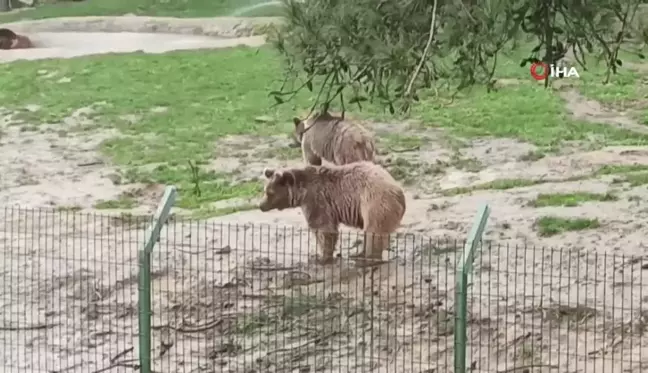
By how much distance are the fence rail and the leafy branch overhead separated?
4.03ft

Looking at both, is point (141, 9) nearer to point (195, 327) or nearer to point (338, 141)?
point (338, 141)

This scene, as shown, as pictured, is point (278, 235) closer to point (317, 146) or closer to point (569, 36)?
point (317, 146)

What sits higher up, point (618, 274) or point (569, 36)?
point (569, 36)

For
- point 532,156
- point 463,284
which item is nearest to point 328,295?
point 463,284

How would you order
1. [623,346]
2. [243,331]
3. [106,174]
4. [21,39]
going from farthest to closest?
[21,39], [106,174], [243,331], [623,346]

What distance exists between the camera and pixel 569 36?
5.63 m

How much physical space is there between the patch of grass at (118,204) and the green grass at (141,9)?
16.1m

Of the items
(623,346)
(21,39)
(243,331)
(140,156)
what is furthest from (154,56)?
(623,346)

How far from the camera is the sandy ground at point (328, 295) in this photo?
7453 mm

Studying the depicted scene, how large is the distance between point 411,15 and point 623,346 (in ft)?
9.00

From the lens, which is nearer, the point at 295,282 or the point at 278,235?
the point at 295,282

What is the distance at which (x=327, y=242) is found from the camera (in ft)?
28.9

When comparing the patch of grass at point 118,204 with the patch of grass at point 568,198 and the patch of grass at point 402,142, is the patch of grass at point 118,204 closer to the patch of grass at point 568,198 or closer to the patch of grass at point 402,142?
the patch of grass at point 402,142

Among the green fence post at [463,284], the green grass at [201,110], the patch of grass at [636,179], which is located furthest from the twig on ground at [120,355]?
the patch of grass at [636,179]
